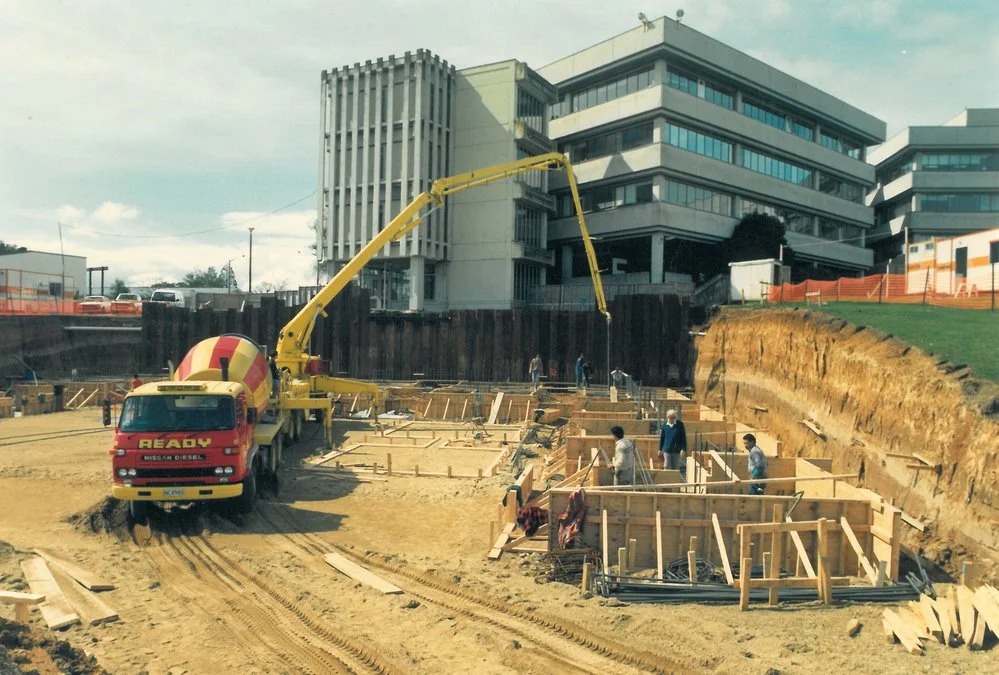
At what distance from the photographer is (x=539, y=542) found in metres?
11.3

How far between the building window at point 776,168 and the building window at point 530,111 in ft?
45.4

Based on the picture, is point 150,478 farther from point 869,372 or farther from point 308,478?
point 869,372

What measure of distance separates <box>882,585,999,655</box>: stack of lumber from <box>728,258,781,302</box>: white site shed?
2373 centimetres

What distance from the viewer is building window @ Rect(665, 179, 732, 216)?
42594 mm

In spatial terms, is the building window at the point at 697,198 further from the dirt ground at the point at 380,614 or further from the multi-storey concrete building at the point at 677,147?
the dirt ground at the point at 380,614

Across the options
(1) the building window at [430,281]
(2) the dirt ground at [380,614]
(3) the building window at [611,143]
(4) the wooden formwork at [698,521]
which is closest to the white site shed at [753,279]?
(3) the building window at [611,143]

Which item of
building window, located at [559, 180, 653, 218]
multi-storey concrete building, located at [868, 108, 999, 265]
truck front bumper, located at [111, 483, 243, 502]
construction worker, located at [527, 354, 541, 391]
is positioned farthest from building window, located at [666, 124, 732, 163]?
truck front bumper, located at [111, 483, 243, 502]

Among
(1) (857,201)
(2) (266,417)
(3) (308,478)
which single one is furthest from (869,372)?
(1) (857,201)

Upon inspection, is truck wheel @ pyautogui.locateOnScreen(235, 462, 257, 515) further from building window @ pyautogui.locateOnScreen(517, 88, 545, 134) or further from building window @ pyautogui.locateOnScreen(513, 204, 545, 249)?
building window @ pyautogui.locateOnScreen(517, 88, 545, 134)

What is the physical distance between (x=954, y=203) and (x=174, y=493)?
69.4 meters

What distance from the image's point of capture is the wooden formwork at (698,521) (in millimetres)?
10562

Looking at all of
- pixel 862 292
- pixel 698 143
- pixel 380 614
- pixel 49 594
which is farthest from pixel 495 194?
pixel 49 594

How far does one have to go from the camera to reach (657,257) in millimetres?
42219

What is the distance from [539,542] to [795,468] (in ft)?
19.3
